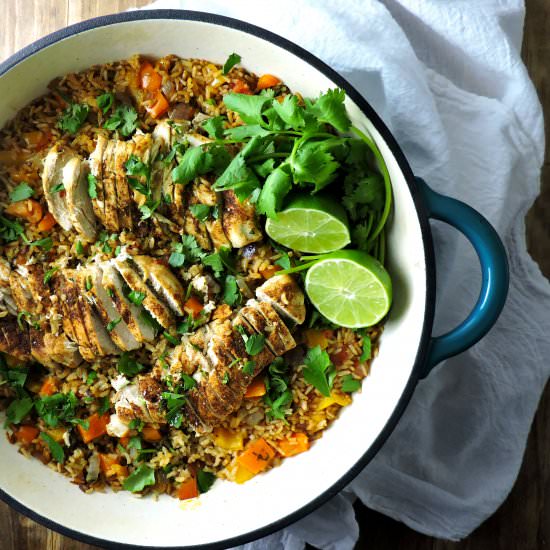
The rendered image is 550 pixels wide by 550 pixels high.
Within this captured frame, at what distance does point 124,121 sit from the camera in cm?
309

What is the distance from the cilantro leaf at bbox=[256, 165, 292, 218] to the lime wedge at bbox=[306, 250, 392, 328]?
0.31 m

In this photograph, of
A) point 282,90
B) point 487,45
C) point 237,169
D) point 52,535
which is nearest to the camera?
point 237,169

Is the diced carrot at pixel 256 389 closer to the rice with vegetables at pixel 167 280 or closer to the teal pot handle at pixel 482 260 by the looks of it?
the rice with vegetables at pixel 167 280

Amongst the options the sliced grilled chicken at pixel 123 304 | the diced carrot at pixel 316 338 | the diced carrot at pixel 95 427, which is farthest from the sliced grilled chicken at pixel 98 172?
the diced carrot at pixel 316 338

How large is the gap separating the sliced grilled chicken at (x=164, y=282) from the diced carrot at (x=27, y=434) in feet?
2.91

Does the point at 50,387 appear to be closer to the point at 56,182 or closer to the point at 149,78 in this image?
the point at 56,182

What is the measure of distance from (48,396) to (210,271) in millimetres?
914

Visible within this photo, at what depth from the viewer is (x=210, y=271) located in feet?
A: 9.92

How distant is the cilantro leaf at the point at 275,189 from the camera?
8.73 feet

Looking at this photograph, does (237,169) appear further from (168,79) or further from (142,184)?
(168,79)

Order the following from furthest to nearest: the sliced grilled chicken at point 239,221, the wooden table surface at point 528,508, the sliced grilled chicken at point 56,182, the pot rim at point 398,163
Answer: the wooden table surface at point 528,508 < the sliced grilled chicken at point 56,182 < the sliced grilled chicken at point 239,221 < the pot rim at point 398,163

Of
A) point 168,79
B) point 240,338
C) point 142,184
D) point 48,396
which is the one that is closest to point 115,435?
point 48,396

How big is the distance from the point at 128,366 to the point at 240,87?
129 cm

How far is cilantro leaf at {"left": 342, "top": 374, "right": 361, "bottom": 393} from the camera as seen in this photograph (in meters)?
3.07
